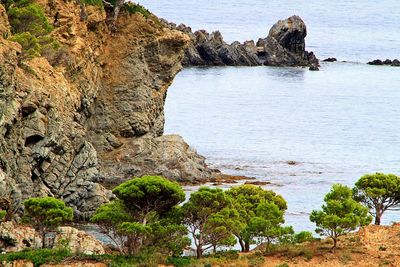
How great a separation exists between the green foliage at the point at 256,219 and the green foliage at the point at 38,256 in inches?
408

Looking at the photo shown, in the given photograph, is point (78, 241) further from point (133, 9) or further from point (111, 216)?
point (133, 9)

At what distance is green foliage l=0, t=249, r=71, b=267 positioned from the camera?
58.2 meters

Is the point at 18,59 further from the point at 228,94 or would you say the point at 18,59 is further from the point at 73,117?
the point at 228,94

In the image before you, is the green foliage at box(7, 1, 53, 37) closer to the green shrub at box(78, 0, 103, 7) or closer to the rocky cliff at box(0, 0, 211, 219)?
the rocky cliff at box(0, 0, 211, 219)

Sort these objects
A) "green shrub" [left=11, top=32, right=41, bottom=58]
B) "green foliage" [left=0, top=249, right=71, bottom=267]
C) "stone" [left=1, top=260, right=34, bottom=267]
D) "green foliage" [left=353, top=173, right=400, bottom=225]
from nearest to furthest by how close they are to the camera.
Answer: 1. "stone" [left=1, top=260, right=34, bottom=267]
2. "green foliage" [left=0, top=249, right=71, bottom=267]
3. "green foliage" [left=353, top=173, right=400, bottom=225]
4. "green shrub" [left=11, top=32, right=41, bottom=58]

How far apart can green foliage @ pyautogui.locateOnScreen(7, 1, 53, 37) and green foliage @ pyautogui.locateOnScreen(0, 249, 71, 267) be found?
3403 cm

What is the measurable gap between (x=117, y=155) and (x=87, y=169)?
18486 mm

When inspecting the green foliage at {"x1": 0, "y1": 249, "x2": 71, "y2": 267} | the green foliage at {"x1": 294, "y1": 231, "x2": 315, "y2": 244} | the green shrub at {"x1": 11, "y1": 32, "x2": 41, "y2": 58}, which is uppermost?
the green shrub at {"x1": 11, "y1": 32, "x2": 41, "y2": 58}

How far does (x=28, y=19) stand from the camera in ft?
299

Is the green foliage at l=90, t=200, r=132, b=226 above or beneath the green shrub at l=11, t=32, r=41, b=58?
beneath

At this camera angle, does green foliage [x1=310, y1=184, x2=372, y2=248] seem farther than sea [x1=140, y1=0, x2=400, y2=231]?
No

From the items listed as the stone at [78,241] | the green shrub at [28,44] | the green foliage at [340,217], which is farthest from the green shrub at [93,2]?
the green foliage at [340,217]

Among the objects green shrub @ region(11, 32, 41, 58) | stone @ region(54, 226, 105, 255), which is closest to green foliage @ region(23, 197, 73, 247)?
stone @ region(54, 226, 105, 255)

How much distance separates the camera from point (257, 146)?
138125 mm
